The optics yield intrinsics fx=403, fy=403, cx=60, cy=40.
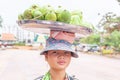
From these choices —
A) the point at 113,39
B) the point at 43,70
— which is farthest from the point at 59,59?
the point at 113,39

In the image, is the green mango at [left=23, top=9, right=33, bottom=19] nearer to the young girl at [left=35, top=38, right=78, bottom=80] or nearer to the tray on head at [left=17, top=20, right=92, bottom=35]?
the tray on head at [left=17, top=20, right=92, bottom=35]

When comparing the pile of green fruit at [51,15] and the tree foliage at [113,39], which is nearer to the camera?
the pile of green fruit at [51,15]

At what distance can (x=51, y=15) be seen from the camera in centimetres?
A: 285

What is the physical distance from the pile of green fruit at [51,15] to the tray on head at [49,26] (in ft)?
0.14

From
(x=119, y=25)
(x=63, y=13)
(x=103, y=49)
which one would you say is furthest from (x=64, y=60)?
(x=103, y=49)

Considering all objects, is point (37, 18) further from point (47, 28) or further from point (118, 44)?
point (118, 44)

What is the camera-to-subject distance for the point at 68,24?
112 inches

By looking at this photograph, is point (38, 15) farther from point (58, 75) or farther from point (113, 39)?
point (113, 39)

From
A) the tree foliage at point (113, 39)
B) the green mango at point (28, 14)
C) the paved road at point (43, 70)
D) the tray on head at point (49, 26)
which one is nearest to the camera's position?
the tray on head at point (49, 26)

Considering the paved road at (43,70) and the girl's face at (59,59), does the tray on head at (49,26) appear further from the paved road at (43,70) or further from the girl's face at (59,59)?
the paved road at (43,70)

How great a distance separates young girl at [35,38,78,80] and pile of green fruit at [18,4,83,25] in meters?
0.18

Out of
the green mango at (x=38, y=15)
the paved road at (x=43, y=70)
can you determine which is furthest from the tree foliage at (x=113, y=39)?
the green mango at (x=38, y=15)

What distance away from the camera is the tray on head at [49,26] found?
2.83 metres

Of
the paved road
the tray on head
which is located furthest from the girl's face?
the paved road
